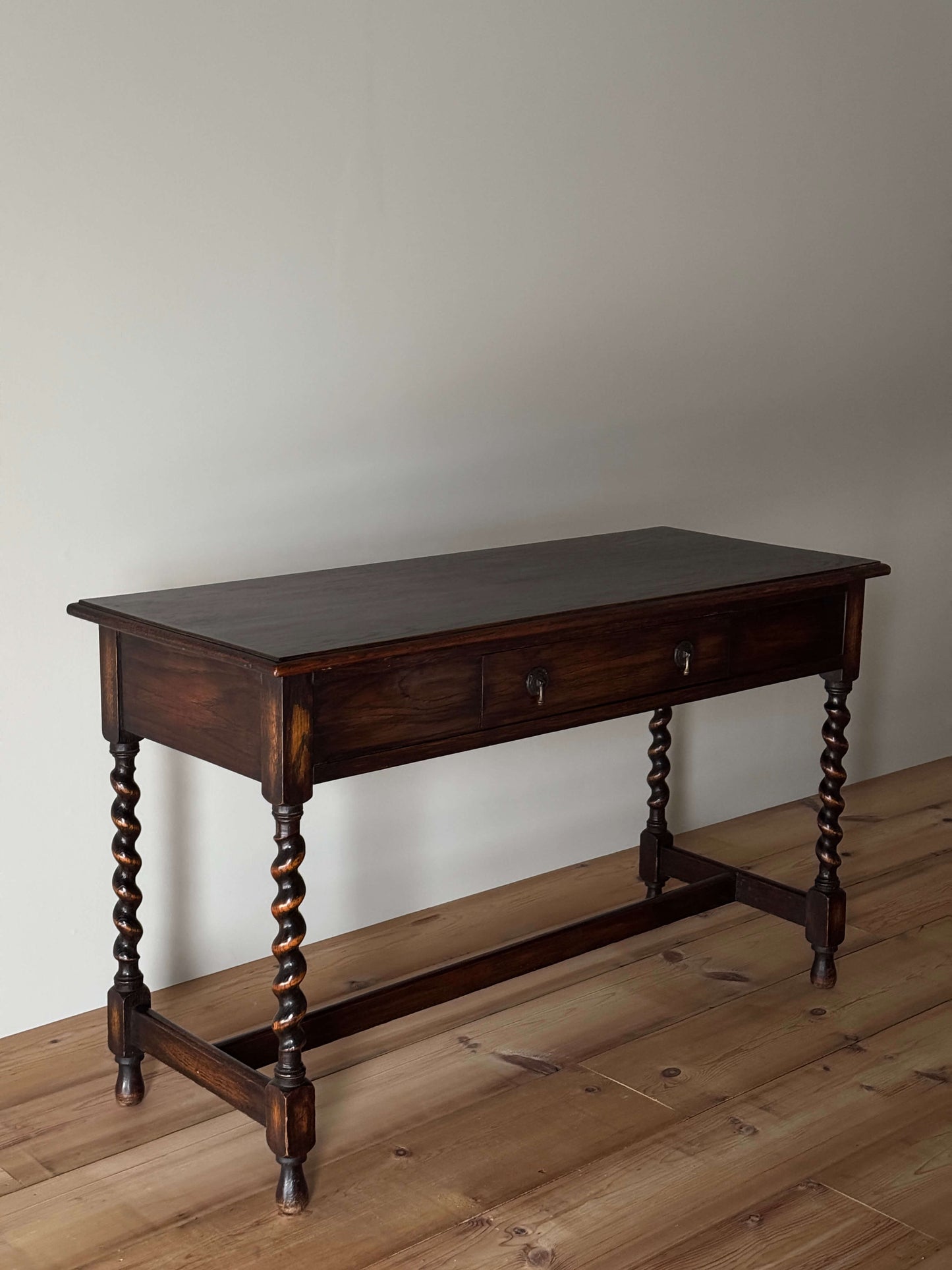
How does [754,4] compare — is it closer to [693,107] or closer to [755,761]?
[693,107]

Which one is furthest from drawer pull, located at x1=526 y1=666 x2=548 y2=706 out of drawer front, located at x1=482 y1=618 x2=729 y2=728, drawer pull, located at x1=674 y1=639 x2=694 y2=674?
drawer pull, located at x1=674 y1=639 x2=694 y2=674

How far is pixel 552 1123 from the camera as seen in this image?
2611mm

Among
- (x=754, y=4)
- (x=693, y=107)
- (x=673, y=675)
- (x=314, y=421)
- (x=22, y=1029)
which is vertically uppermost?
(x=754, y=4)

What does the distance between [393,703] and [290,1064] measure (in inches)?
23.9

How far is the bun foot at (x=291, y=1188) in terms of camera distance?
233cm

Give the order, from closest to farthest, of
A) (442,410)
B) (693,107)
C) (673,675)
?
(673,675)
(442,410)
(693,107)

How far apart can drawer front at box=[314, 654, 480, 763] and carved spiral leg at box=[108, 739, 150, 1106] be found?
0.50 m

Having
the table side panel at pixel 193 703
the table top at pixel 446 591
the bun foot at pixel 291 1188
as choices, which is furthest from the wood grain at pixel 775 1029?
the table side panel at pixel 193 703

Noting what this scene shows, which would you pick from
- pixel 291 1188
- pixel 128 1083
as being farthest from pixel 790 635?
pixel 128 1083

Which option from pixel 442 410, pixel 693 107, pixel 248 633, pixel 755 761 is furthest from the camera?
pixel 755 761

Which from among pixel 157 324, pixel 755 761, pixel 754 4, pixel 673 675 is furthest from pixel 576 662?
pixel 754 4

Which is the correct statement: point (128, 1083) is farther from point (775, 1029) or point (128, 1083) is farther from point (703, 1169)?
point (775, 1029)

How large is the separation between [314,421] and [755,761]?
6.20 ft

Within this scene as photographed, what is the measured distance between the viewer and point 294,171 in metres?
3.03
